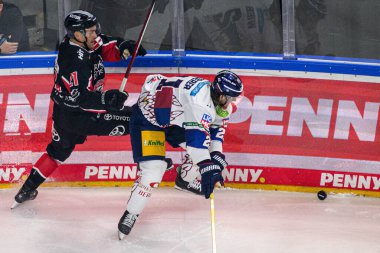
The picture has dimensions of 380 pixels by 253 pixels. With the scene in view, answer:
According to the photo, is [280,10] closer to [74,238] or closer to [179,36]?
[179,36]

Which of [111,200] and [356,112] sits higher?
[356,112]

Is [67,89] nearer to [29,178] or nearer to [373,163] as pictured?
[29,178]

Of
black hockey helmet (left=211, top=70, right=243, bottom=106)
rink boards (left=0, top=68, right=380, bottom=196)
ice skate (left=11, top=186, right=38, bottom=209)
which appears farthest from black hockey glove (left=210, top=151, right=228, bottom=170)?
ice skate (left=11, top=186, right=38, bottom=209)

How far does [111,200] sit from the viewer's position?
6289mm

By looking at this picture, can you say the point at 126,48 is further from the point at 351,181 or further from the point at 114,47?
the point at 351,181

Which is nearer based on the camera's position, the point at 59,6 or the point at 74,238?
the point at 74,238

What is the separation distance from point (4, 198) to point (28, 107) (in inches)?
25.9

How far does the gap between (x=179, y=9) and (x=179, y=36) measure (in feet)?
0.61

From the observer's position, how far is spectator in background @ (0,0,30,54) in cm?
631

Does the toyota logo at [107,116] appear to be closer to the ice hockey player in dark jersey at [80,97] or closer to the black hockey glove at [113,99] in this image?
the ice hockey player in dark jersey at [80,97]

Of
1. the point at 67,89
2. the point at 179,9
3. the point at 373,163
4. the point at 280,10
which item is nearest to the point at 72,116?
the point at 67,89

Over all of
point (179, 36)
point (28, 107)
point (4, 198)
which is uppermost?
point (179, 36)

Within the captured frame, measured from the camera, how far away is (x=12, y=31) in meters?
6.36

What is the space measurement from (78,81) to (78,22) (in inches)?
14.6
